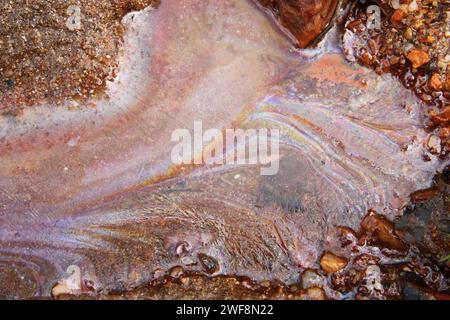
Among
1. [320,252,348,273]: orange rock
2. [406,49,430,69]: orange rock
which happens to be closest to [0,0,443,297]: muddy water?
[320,252,348,273]: orange rock

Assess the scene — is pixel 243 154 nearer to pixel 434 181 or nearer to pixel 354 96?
pixel 354 96

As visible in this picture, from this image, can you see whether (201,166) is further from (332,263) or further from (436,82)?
(436,82)

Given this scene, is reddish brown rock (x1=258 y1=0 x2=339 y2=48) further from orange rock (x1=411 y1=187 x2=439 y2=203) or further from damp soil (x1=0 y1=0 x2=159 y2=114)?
orange rock (x1=411 y1=187 x2=439 y2=203)

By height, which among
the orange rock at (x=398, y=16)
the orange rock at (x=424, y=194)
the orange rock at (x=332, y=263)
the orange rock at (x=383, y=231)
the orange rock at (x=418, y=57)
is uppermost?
the orange rock at (x=398, y=16)

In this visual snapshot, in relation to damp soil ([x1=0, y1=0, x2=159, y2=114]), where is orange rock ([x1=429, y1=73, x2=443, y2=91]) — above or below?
below

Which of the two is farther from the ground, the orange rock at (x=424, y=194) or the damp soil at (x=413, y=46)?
the damp soil at (x=413, y=46)

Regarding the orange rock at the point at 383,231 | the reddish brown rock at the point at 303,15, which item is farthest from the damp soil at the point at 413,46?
the orange rock at the point at 383,231

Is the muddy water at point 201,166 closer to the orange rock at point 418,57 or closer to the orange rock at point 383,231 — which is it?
the orange rock at point 383,231

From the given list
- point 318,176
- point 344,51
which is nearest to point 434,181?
point 318,176
